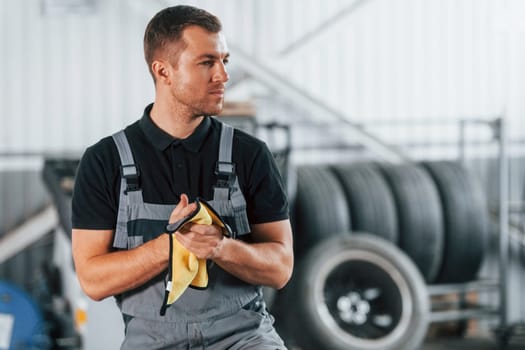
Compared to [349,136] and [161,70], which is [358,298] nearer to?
[349,136]

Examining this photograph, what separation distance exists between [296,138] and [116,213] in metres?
4.63

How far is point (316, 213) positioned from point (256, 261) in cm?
327

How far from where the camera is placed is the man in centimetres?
186

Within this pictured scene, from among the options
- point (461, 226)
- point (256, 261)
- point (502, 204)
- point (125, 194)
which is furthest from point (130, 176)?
point (502, 204)

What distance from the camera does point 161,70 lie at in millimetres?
1961

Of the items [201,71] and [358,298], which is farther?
[358,298]

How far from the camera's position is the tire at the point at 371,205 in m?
5.29

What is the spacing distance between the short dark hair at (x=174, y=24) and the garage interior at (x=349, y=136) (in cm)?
309

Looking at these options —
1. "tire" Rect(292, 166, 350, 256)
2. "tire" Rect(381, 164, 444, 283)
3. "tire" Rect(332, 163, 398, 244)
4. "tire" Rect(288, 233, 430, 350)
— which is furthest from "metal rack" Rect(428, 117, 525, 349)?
"tire" Rect(292, 166, 350, 256)

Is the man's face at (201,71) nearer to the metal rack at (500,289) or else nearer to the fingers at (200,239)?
the fingers at (200,239)

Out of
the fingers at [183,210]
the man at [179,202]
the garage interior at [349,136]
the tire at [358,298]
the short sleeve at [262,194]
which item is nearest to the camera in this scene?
the fingers at [183,210]

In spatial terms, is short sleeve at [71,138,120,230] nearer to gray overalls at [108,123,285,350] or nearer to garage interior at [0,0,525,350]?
gray overalls at [108,123,285,350]

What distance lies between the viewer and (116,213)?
190cm

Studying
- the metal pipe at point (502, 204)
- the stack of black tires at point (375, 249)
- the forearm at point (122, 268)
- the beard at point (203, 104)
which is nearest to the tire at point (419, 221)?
the stack of black tires at point (375, 249)
